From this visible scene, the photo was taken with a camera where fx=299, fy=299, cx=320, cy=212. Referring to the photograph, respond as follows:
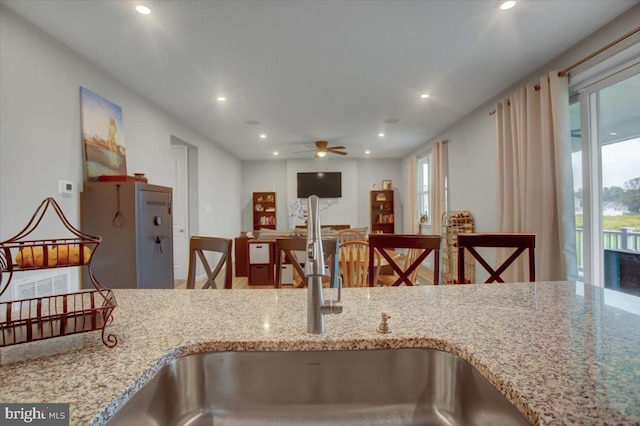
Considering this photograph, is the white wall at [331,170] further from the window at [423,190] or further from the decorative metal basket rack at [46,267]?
the decorative metal basket rack at [46,267]

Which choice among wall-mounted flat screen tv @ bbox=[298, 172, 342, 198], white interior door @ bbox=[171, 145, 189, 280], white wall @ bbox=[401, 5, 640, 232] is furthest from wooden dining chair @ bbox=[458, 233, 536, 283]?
wall-mounted flat screen tv @ bbox=[298, 172, 342, 198]

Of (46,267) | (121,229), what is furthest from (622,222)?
(121,229)

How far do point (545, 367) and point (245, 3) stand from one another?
7.53 feet

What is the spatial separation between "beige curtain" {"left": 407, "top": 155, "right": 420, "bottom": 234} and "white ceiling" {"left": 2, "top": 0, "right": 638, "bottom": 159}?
2.67 meters

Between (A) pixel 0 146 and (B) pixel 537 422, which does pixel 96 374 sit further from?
(A) pixel 0 146

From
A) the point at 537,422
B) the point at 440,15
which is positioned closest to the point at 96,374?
the point at 537,422

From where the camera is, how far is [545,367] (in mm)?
575

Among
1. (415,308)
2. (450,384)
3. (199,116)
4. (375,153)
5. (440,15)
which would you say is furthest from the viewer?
(375,153)

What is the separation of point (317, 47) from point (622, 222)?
277 cm

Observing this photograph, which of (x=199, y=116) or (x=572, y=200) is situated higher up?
(x=199, y=116)

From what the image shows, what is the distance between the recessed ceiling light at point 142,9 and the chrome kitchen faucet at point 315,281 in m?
2.08

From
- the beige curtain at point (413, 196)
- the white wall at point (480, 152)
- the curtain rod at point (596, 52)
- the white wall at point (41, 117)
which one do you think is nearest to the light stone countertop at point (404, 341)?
the white wall at point (41, 117)

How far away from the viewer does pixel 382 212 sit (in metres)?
7.69

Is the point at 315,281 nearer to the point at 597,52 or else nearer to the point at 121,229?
the point at 121,229
